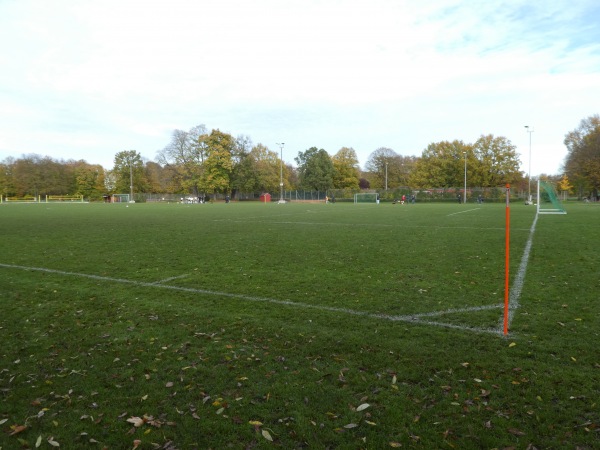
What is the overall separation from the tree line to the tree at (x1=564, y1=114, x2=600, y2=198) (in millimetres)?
137

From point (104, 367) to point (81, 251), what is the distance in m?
8.77

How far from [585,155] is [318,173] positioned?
145 ft

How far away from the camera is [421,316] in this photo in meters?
5.63

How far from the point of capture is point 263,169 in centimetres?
7956

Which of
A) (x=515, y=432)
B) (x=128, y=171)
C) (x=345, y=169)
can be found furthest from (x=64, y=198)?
(x=515, y=432)

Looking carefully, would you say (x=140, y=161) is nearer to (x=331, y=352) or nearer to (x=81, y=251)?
(x=81, y=251)

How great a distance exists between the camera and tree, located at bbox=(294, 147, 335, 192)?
82.8m

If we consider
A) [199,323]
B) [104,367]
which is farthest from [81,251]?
[104,367]

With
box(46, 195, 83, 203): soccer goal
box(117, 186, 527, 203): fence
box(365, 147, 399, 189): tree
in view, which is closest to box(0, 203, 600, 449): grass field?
box(117, 186, 527, 203): fence

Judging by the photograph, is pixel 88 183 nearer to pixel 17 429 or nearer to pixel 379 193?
pixel 379 193

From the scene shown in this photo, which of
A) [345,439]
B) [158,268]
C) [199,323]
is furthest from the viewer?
[158,268]

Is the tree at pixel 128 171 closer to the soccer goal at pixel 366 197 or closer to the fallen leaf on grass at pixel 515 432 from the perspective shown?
the soccer goal at pixel 366 197

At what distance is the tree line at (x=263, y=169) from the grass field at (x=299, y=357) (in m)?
57.3

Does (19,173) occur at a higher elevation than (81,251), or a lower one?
higher
